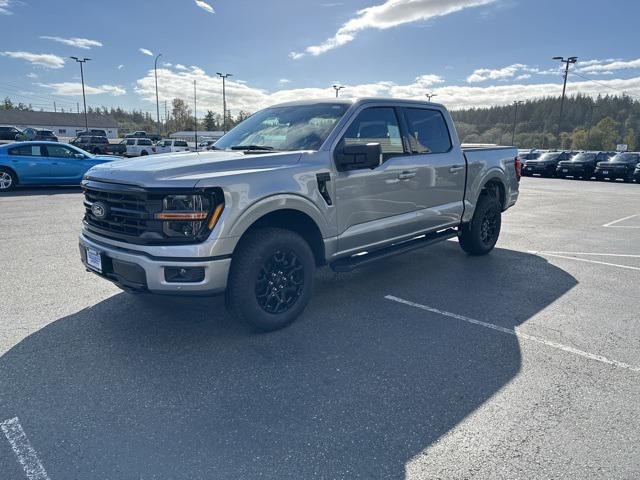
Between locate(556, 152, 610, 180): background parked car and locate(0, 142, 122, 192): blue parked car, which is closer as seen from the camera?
locate(0, 142, 122, 192): blue parked car

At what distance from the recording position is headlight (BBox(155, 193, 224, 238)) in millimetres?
3248

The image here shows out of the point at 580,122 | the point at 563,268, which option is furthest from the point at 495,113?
the point at 563,268

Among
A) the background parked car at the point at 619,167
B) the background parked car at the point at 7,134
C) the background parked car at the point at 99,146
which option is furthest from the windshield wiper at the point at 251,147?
the background parked car at the point at 7,134

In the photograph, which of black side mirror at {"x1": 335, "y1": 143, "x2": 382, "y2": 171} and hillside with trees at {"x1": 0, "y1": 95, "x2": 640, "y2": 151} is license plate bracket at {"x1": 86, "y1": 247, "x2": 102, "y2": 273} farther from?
hillside with trees at {"x1": 0, "y1": 95, "x2": 640, "y2": 151}

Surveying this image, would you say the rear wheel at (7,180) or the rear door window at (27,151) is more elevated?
the rear door window at (27,151)

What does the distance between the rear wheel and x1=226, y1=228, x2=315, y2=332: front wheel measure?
12.5 m

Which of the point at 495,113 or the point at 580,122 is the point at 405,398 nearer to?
the point at 580,122

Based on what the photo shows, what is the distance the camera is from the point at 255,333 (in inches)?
150

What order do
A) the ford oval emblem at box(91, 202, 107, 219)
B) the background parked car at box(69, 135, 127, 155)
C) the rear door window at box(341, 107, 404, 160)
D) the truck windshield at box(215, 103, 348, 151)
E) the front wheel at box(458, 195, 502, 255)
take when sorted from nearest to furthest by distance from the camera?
the ford oval emblem at box(91, 202, 107, 219) → the truck windshield at box(215, 103, 348, 151) → the rear door window at box(341, 107, 404, 160) → the front wheel at box(458, 195, 502, 255) → the background parked car at box(69, 135, 127, 155)

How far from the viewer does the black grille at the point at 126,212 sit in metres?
3.28

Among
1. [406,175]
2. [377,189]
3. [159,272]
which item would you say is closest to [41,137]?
[406,175]

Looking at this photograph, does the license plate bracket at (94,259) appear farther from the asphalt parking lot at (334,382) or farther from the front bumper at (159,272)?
the asphalt parking lot at (334,382)

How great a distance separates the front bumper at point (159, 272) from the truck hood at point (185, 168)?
1.78 ft

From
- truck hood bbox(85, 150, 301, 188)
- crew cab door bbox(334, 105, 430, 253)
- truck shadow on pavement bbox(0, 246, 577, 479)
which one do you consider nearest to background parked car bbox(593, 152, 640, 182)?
truck shadow on pavement bbox(0, 246, 577, 479)
